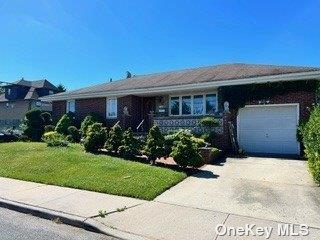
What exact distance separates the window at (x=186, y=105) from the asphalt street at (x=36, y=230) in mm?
14355

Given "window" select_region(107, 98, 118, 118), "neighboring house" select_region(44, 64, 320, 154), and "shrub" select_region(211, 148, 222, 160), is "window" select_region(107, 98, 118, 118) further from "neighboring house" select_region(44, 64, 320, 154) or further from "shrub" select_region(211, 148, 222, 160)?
"shrub" select_region(211, 148, 222, 160)

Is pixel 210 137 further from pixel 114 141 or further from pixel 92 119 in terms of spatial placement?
pixel 92 119

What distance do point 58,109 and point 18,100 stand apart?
22.7 m

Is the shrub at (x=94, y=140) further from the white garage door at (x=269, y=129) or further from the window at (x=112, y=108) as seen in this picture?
the window at (x=112, y=108)

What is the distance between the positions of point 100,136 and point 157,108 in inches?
315

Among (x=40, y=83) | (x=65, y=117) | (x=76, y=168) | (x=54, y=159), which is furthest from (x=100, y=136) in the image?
(x=40, y=83)

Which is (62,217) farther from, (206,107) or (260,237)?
(206,107)

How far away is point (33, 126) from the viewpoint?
920 inches

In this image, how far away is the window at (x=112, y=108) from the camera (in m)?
22.0

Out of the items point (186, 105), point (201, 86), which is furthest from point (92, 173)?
point (186, 105)

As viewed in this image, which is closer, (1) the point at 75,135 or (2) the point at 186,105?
(2) the point at 186,105

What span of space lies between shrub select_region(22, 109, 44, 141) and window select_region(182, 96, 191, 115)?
429 inches

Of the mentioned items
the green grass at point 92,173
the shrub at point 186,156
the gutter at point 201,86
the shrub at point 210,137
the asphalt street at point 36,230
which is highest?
the gutter at point 201,86

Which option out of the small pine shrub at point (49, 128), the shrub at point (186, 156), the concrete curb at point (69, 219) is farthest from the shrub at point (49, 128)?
the concrete curb at point (69, 219)
